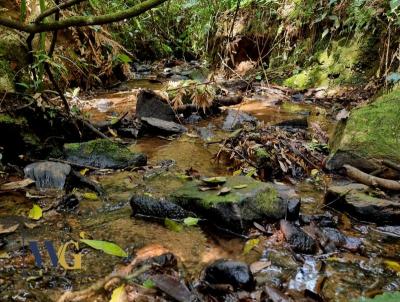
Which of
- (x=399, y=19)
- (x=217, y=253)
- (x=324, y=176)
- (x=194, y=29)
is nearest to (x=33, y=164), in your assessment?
(x=217, y=253)

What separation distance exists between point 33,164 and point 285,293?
2228 millimetres

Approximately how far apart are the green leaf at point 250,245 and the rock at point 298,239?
0.19m

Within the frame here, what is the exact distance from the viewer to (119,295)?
6.43 ft

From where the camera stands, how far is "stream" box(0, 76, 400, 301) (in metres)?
2.10

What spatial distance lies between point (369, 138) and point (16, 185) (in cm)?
303

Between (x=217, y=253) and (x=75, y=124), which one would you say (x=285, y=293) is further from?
(x=75, y=124)

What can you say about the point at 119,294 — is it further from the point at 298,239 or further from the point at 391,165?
the point at 391,165

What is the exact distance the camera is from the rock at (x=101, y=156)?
377cm

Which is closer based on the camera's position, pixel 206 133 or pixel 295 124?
pixel 206 133

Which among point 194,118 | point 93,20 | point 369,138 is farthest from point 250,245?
point 194,118

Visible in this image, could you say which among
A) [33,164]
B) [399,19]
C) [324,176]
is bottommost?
[324,176]

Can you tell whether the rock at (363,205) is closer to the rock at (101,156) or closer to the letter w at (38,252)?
the rock at (101,156)

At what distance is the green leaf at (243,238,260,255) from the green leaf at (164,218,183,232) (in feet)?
1.46

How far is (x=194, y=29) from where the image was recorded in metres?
12.3
